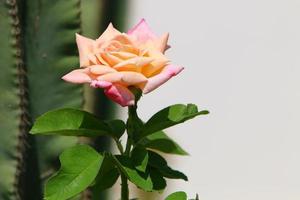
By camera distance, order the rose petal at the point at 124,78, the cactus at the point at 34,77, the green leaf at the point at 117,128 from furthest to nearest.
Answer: the cactus at the point at 34,77 → the green leaf at the point at 117,128 → the rose petal at the point at 124,78

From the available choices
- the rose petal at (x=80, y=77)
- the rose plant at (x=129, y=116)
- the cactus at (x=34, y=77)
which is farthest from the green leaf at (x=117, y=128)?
the cactus at (x=34, y=77)

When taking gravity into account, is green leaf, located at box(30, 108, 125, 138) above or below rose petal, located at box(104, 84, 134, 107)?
below

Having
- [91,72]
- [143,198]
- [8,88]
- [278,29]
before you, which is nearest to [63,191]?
[91,72]

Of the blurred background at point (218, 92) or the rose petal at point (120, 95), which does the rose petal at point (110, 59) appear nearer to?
the rose petal at point (120, 95)

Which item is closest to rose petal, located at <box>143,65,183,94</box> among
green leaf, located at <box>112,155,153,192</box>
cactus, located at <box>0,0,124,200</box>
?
green leaf, located at <box>112,155,153,192</box>

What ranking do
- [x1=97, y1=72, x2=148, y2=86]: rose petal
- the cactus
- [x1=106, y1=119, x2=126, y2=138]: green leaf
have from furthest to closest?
the cactus → [x1=106, y1=119, x2=126, y2=138]: green leaf → [x1=97, y1=72, x2=148, y2=86]: rose petal

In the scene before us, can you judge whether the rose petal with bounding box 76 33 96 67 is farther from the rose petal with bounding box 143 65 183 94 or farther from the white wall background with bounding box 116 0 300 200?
the white wall background with bounding box 116 0 300 200

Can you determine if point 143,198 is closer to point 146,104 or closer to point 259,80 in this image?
point 146,104
